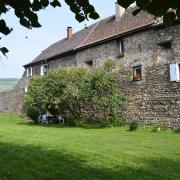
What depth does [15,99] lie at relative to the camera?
40594 mm

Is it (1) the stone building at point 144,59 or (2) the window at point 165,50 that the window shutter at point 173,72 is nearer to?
(1) the stone building at point 144,59

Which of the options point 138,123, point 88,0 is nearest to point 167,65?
point 138,123

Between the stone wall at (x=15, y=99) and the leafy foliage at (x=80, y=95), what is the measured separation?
1173 centimetres

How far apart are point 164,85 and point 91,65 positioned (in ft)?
26.1

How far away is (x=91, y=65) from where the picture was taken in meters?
28.4

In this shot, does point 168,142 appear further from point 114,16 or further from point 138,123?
point 114,16

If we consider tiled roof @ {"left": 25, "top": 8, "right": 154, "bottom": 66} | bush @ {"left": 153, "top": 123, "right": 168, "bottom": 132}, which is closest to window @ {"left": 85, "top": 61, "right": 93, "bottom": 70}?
tiled roof @ {"left": 25, "top": 8, "right": 154, "bottom": 66}

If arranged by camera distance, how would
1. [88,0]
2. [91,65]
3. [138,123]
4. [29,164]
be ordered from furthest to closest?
[91,65], [138,123], [29,164], [88,0]

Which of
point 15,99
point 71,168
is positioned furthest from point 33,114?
point 71,168

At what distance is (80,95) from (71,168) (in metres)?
14.8

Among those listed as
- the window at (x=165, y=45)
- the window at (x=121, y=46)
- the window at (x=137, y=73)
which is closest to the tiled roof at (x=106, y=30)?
the window at (x=121, y=46)

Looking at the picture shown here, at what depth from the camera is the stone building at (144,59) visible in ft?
69.4

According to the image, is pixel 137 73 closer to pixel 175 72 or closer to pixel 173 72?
pixel 173 72

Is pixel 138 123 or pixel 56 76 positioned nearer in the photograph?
pixel 138 123
